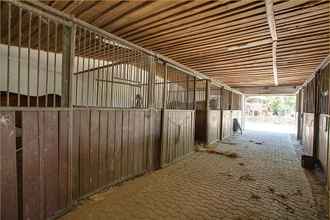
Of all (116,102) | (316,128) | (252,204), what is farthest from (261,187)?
(116,102)

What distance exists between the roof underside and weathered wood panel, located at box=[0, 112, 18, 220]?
1.23 meters

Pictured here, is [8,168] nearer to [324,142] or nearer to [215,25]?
[215,25]

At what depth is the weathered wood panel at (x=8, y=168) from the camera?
4.85 feet

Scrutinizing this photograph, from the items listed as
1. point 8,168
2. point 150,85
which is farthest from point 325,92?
point 8,168

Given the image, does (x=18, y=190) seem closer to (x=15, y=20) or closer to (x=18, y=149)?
(x=18, y=149)

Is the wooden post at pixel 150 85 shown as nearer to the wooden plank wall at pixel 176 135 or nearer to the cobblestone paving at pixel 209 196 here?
the wooden plank wall at pixel 176 135

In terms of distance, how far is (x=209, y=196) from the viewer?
2453 mm

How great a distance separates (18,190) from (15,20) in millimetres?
2044

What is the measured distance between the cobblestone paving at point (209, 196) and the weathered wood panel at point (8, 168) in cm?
53

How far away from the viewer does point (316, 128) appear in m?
4.03

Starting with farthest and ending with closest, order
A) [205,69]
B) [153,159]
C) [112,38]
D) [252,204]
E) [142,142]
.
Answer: [205,69], [153,159], [142,142], [112,38], [252,204]

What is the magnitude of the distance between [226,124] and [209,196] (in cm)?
568

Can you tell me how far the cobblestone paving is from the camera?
80.1 inches

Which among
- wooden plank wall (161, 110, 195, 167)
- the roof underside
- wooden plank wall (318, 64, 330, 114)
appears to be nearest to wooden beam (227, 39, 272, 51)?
the roof underside
